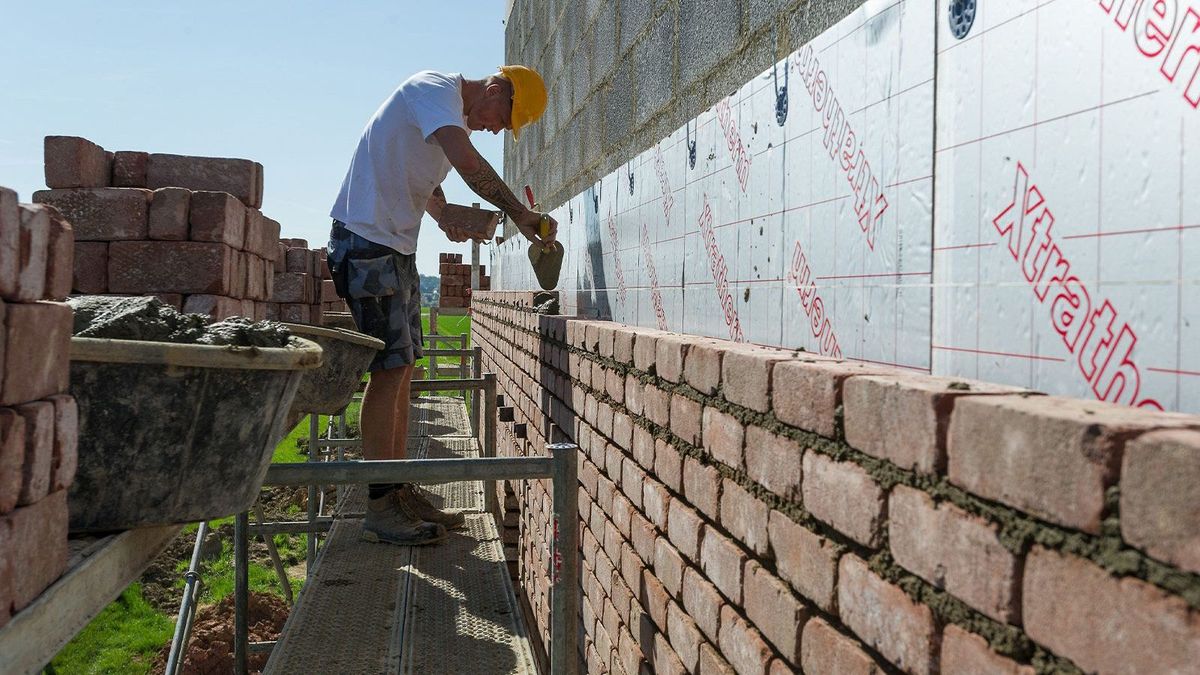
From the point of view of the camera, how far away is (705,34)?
8.05 feet

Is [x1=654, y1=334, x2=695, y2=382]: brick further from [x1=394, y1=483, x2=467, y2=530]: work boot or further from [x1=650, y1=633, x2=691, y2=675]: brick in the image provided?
[x1=394, y1=483, x2=467, y2=530]: work boot

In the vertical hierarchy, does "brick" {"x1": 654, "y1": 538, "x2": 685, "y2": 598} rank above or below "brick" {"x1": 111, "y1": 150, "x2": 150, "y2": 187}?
below

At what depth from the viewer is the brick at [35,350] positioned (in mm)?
1185

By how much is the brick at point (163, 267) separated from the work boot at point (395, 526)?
51.6 inches

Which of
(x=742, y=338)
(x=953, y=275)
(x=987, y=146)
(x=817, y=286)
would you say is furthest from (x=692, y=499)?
(x=987, y=146)

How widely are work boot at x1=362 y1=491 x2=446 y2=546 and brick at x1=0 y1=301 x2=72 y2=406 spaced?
2.72 m

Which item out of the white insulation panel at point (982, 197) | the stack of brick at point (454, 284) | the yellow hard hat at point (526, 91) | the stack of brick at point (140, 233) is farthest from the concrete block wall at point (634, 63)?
the stack of brick at point (454, 284)

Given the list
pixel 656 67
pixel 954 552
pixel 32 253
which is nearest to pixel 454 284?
pixel 656 67

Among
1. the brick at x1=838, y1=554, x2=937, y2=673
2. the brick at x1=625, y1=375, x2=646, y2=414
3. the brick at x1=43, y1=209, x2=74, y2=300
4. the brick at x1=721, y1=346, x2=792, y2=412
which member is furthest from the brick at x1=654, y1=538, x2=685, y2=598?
the brick at x1=43, y1=209, x2=74, y2=300

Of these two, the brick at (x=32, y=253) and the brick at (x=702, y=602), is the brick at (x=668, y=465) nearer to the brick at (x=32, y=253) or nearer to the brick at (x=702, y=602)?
the brick at (x=702, y=602)

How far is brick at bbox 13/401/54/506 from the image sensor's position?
1.24 m

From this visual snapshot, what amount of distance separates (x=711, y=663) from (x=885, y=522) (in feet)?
2.41

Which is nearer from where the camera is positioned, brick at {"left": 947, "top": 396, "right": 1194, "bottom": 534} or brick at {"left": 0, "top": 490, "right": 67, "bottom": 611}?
brick at {"left": 947, "top": 396, "right": 1194, "bottom": 534}

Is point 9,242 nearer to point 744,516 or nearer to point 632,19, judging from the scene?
point 744,516
